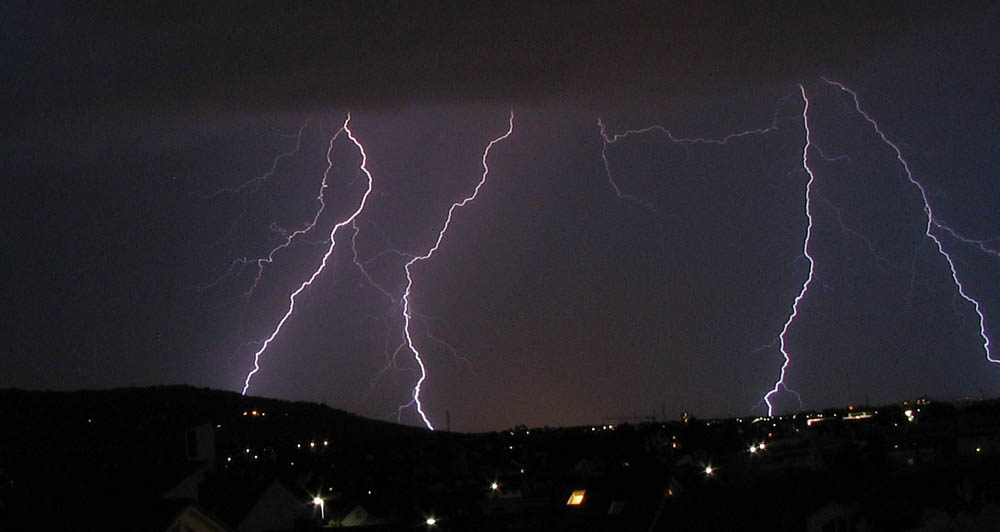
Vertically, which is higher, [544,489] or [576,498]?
[544,489]

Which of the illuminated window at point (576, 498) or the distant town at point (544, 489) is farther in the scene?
the illuminated window at point (576, 498)

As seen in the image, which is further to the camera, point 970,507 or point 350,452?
point 350,452

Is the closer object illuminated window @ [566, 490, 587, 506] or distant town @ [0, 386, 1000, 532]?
distant town @ [0, 386, 1000, 532]

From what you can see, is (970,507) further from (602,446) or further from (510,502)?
(602,446)

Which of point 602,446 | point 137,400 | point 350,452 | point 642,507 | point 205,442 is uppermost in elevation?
point 137,400

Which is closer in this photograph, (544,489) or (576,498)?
(576,498)

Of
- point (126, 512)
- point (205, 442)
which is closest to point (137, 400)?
point (205, 442)

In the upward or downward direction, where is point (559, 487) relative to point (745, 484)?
downward

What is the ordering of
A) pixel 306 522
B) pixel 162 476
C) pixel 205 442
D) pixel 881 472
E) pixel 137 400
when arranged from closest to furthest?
1. pixel 162 476
2. pixel 306 522
3. pixel 881 472
4. pixel 205 442
5. pixel 137 400
